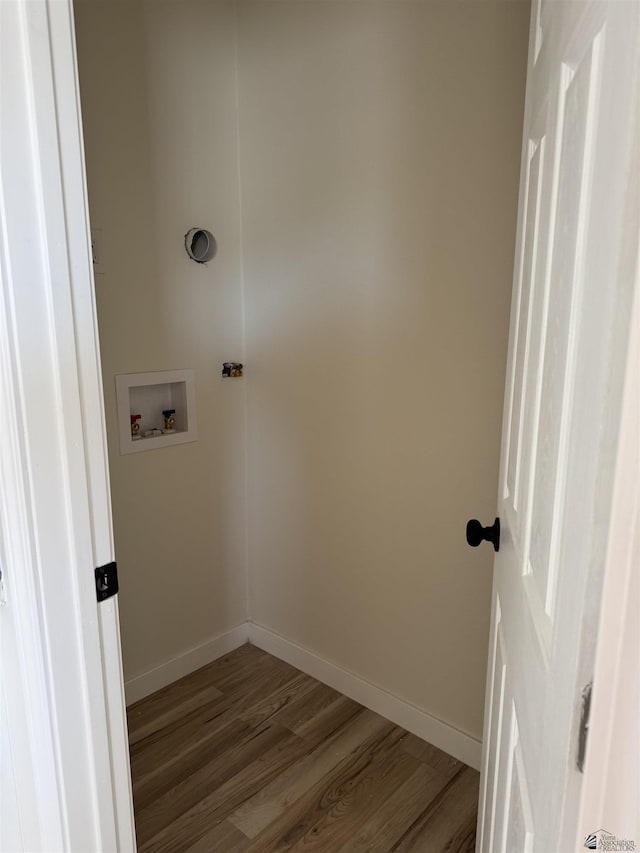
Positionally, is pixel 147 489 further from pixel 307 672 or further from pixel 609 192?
pixel 609 192

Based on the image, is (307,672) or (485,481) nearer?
(485,481)

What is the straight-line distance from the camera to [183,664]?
2324 millimetres

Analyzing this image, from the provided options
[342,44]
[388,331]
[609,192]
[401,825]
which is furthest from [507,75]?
[401,825]

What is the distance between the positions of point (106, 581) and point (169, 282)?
139 centimetres

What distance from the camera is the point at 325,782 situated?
69.9 inches

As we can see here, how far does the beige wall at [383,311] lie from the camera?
1.60 meters

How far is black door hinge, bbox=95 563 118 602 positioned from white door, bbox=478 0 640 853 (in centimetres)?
71

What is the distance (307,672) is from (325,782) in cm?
57

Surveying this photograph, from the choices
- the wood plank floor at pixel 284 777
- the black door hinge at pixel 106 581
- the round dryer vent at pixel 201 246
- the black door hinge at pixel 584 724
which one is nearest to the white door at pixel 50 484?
the black door hinge at pixel 106 581

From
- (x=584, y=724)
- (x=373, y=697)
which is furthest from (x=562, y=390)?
(x=373, y=697)

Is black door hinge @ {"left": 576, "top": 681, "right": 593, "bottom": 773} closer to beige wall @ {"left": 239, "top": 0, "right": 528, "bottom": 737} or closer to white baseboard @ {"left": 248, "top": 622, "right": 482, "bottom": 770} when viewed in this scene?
beige wall @ {"left": 239, "top": 0, "right": 528, "bottom": 737}

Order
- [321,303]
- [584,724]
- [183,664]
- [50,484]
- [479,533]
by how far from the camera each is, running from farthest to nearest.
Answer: [183,664], [321,303], [479,533], [50,484], [584,724]

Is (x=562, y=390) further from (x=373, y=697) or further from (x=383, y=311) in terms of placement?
(x=373, y=697)

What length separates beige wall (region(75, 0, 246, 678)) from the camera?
185cm
